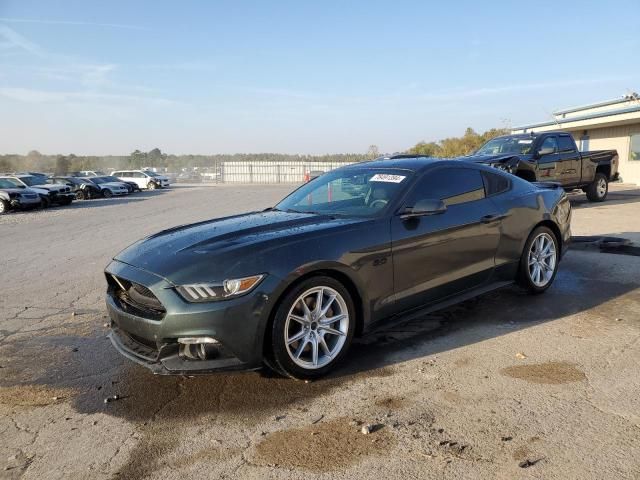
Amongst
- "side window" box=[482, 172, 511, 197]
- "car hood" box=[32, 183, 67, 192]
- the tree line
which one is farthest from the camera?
the tree line

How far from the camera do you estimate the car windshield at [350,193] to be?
4.33 metres

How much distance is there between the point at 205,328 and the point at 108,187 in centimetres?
3064

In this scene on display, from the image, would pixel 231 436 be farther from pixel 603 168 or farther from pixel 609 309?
pixel 603 168

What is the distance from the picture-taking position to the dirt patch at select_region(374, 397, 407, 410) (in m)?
3.21

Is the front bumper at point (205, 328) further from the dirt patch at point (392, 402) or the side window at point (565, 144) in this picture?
the side window at point (565, 144)

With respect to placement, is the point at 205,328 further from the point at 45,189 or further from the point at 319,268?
the point at 45,189

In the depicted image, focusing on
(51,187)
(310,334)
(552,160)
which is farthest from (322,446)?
(51,187)

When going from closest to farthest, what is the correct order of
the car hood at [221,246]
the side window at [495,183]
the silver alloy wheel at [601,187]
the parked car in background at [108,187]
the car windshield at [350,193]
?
1. the car hood at [221,246]
2. the car windshield at [350,193]
3. the side window at [495,183]
4. the silver alloy wheel at [601,187]
5. the parked car in background at [108,187]

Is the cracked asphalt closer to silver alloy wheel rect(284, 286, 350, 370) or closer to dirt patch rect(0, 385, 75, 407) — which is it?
dirt patch rect(0, 385, 75, 407)

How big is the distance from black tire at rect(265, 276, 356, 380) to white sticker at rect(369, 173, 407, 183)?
4.12 feet

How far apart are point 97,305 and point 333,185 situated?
3.06m

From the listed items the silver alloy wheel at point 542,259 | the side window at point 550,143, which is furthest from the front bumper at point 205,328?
the side window at point 550,143

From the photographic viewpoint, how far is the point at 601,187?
49.1ft

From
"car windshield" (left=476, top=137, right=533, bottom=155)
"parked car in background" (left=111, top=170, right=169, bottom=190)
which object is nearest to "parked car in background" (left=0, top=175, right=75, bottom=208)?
"parked car in background" (left=111, top=170, right=169, bottom=190)
